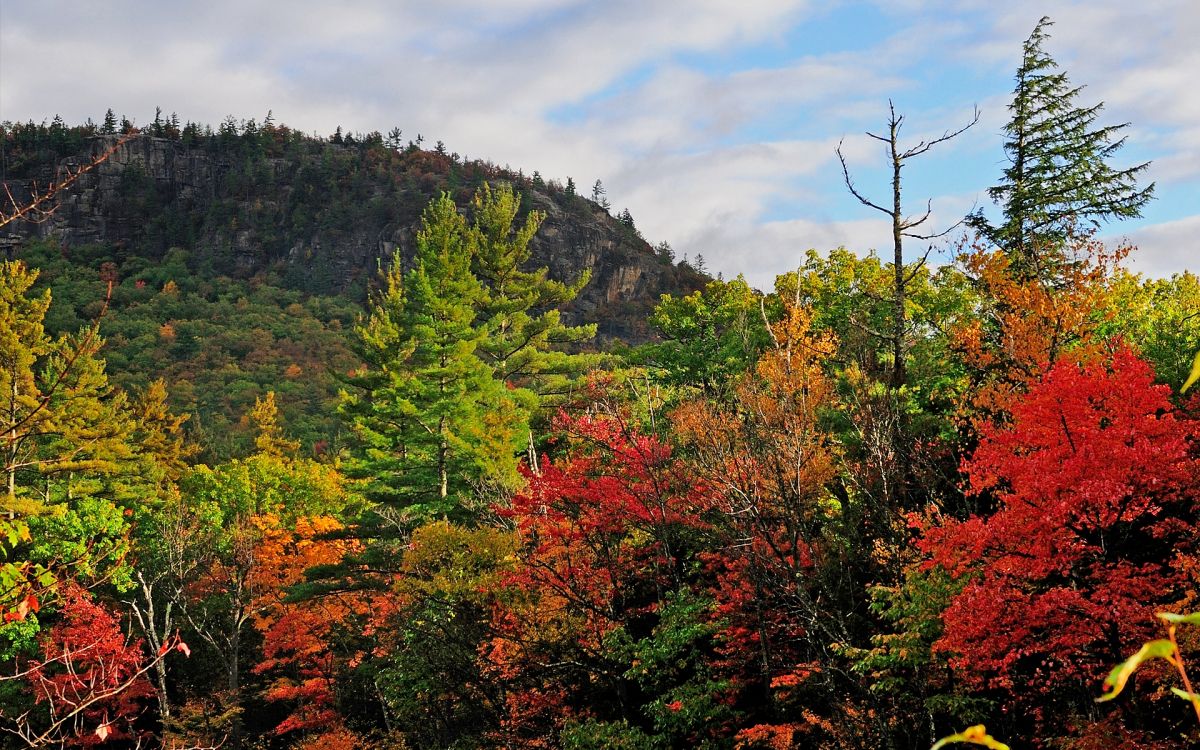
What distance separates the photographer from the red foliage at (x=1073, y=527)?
1213cm

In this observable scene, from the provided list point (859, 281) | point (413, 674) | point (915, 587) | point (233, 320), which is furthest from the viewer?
point (233, 320)

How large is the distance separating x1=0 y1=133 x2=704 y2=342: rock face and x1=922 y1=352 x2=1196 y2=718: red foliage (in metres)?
110

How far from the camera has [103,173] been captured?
166 m

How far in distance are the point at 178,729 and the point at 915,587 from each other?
26428 millimetres

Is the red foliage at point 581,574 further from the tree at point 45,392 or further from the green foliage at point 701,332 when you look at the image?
the tree at point 45,392

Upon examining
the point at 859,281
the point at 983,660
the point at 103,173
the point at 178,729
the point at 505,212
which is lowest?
the point at 178,729

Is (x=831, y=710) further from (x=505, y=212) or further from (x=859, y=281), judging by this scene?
(x=505, y=212)

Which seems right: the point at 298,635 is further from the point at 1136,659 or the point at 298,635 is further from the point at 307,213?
the point at 307,213

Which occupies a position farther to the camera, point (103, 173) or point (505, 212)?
point (103, 173)

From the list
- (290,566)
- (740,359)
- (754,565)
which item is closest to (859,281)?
(740,359)

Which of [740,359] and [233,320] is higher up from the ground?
[233,320]

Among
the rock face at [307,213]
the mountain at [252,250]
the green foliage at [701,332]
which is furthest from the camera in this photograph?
the rock face at [307,213]

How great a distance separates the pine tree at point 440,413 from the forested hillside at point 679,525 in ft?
0.66

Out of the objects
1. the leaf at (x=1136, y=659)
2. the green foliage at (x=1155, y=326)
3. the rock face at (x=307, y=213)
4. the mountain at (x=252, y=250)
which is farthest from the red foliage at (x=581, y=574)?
the rock face at (x=307, y=213)
